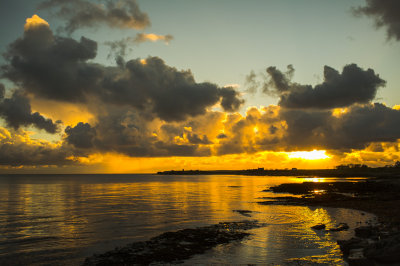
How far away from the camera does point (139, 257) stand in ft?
66.3

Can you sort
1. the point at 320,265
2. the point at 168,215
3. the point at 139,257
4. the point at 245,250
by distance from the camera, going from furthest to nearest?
1. the point at 168,215
2. the point at 245,250
3. the point at 139,257
4. the point at 320,265

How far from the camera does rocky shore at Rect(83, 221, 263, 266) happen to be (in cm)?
1976

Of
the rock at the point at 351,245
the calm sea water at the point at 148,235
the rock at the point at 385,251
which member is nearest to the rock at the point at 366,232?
the calm sea water at the point at 148,235

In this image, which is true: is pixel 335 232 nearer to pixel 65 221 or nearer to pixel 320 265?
pixel 320 265

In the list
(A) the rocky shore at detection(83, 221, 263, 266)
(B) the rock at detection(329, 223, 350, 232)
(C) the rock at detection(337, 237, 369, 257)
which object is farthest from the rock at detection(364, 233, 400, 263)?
(A) the rocky shore at detection(83, 221, 263, 266)

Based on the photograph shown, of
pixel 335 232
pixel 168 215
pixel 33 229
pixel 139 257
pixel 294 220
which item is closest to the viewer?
pixel 139 257

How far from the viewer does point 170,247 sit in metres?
22.8

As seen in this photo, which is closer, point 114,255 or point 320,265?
point 320,265

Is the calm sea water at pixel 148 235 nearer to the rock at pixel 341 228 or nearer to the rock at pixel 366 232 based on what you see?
the rock at pixel 341 228

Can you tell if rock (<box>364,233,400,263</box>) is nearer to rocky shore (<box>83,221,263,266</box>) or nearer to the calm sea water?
the calm sea water

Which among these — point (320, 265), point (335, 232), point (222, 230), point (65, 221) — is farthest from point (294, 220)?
point (65, 221)

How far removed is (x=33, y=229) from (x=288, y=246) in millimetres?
27033

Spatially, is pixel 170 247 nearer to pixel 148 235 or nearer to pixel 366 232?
pixel 148 235

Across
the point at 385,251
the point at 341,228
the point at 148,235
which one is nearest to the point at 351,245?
the point at 385,251
